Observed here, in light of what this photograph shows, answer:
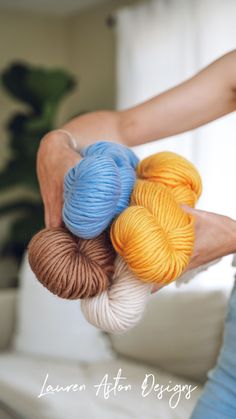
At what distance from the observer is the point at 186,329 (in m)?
1.73

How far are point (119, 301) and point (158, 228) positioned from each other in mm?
72

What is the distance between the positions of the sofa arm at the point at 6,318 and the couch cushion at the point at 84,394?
0.27 metres

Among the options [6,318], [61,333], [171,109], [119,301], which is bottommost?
[6,318]

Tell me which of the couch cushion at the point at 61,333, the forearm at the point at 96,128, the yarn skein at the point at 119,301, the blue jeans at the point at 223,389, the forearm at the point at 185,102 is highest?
the forearm at the point at 185,102

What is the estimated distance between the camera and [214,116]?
26.7 inches

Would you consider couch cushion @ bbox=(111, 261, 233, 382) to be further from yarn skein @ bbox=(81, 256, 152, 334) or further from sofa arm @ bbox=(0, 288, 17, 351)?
yarn skein @ bbox=(81, 256, 152, 334)

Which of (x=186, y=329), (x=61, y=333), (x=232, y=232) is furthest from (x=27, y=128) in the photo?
(x=232, y=232)

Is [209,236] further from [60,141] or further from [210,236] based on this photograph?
[60,141]

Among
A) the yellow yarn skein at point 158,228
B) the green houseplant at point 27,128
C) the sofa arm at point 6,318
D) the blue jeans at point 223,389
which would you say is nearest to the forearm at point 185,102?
the yellow yarn skein at point 158,228

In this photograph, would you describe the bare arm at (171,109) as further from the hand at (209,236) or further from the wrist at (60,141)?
the hand at (209,236)

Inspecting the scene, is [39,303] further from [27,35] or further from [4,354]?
[27,35]

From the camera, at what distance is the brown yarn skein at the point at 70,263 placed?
1.60 ft

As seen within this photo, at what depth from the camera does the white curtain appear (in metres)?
2.01

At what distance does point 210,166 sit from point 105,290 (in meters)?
1.61
